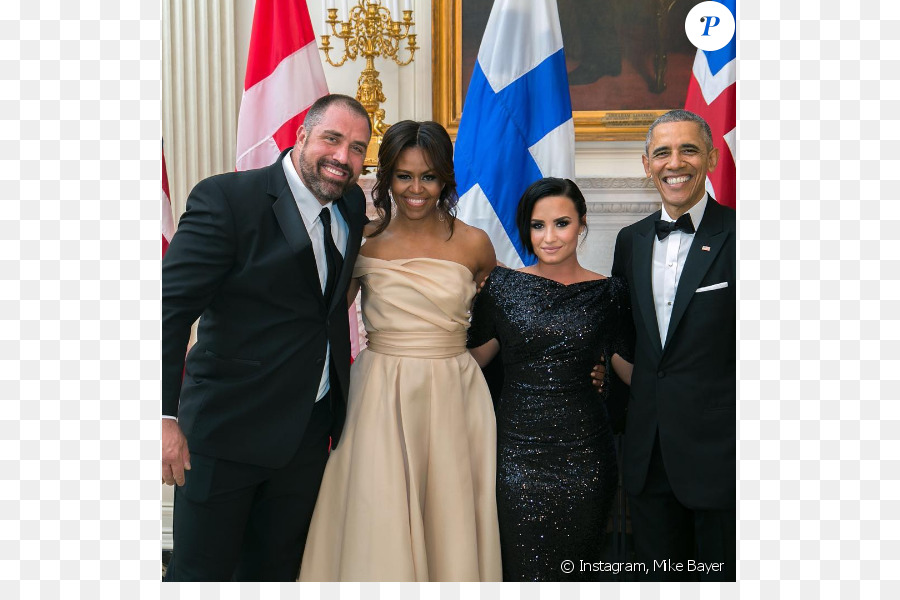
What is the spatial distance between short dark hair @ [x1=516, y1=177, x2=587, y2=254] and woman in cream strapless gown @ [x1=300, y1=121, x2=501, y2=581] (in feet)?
0.82

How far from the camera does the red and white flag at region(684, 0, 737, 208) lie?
3.42 metres

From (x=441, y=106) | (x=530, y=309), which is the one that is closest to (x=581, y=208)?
(x=530, y=309)

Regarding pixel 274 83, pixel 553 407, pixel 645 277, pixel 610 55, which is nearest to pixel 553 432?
pixel 553 407

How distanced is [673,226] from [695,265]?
0.53 ft

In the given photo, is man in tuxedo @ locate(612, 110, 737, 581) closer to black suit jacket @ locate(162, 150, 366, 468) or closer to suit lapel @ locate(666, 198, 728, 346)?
suit lapel @ locate(666, 198, 728, 346)

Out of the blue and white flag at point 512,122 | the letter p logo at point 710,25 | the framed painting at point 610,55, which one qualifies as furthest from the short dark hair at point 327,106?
the framed painting at point 610,55

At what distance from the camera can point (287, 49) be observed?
384cm

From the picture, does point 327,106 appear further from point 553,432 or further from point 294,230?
point 553,432

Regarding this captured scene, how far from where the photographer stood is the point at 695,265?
7.44 ft

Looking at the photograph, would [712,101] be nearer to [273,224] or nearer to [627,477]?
[627,477]

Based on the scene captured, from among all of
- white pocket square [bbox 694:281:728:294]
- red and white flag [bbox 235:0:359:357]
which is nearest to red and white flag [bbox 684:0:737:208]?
white pocket square [bbox 694:281:728:294]

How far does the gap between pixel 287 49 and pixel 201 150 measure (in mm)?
952

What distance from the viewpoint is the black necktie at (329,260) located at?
2.36 m

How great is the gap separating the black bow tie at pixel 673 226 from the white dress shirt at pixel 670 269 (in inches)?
0.4
